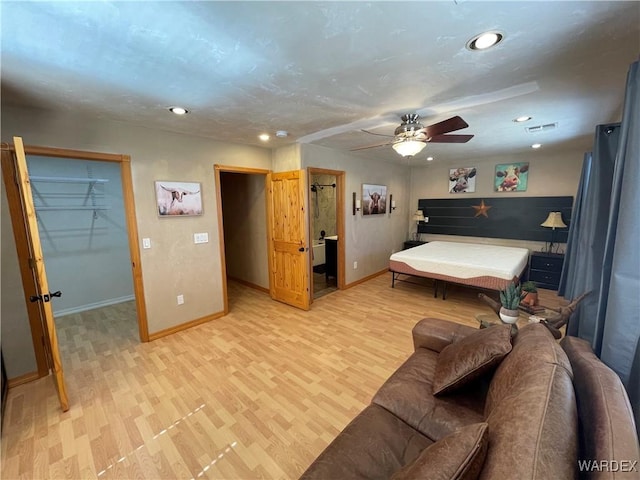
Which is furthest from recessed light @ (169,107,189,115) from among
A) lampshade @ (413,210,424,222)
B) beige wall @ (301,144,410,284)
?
lampshade @ (413,210,424,222)

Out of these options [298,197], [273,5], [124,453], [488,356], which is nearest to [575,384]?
[488,356]

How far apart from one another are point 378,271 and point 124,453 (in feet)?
15.6

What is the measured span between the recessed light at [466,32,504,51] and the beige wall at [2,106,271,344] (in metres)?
2.97

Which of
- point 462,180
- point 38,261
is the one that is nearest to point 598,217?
point 38,261

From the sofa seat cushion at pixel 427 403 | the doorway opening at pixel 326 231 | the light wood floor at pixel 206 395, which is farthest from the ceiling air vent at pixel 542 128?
the sofa seat cushion at pixel 427 403

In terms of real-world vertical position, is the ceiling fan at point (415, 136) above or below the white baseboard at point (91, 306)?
above

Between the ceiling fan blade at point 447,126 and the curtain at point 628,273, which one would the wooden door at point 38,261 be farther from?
the curtain at point 628,273

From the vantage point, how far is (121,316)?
382cm

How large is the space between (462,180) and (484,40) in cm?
493

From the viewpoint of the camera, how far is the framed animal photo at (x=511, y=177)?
203 inches

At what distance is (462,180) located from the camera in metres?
5.84

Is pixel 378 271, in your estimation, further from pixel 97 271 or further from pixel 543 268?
pixel 97 271

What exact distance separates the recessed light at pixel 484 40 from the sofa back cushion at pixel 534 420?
5.23 feet

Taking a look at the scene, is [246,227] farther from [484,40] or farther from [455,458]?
[455,458]
